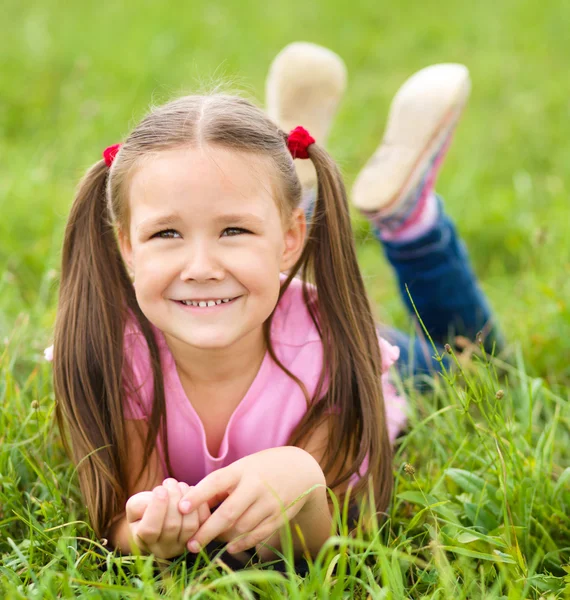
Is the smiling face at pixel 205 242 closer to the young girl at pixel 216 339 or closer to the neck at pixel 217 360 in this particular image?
the young girl at pixel 216 339

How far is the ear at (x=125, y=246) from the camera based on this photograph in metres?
1.75

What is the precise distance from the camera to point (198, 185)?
5.12ft

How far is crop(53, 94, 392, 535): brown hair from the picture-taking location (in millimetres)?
1737

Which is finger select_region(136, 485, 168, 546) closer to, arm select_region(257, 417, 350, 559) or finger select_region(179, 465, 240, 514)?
finger select_region(179, 465, 240, 514)

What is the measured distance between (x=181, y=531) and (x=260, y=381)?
478 mm

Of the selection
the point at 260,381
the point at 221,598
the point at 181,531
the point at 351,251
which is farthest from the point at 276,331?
Answer: the point at 221,598

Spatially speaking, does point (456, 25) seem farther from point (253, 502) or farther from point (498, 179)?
point (253, 502)

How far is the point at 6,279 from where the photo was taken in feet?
7.82

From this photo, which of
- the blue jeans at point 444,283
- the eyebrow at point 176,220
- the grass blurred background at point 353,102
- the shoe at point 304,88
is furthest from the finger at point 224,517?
the shoe at point 304,88

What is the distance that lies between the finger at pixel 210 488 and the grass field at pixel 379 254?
121 millimetres

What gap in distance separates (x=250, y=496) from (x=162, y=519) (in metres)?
0.17

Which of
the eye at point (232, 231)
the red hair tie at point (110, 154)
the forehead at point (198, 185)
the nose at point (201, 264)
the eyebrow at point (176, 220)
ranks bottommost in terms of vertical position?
the nose at point (201, 264)

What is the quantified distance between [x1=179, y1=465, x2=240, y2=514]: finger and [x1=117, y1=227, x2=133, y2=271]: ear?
522mm

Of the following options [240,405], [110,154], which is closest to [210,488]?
[240,405]
